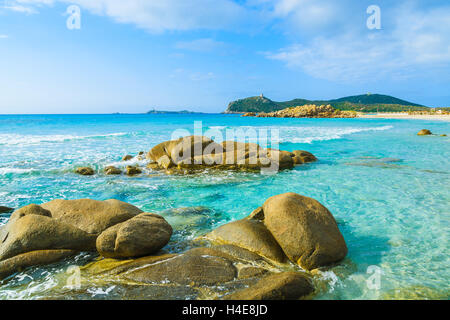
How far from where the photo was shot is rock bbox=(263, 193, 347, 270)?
4633 millimetres

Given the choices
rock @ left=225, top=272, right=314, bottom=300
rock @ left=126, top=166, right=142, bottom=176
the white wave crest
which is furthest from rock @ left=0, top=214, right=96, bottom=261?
the white wave crest

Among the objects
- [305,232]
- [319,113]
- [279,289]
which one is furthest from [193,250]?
[319,113]

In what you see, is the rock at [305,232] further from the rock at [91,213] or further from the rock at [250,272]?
the rock at [91,213]

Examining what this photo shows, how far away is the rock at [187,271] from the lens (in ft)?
13.2

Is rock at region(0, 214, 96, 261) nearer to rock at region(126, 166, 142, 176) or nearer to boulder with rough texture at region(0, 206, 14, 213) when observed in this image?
boulder with rough texture at region(0, 206, 14, 213)

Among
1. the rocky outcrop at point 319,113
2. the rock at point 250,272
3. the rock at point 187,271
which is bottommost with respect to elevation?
the rock at point 250,272

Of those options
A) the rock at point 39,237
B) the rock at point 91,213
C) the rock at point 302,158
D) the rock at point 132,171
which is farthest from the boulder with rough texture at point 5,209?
the rock at point 302,158

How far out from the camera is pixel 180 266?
4.28 m

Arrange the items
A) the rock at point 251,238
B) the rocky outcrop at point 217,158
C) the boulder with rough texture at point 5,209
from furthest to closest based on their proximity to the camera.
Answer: the rocky outcrop at point 217,158 < the boulder with rough texture at point 5,209 < the rock at point 251,238

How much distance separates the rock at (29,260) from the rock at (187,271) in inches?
61.0

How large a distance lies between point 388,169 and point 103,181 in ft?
42.9

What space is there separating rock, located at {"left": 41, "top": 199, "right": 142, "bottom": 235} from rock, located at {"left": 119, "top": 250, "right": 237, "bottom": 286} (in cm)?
151
